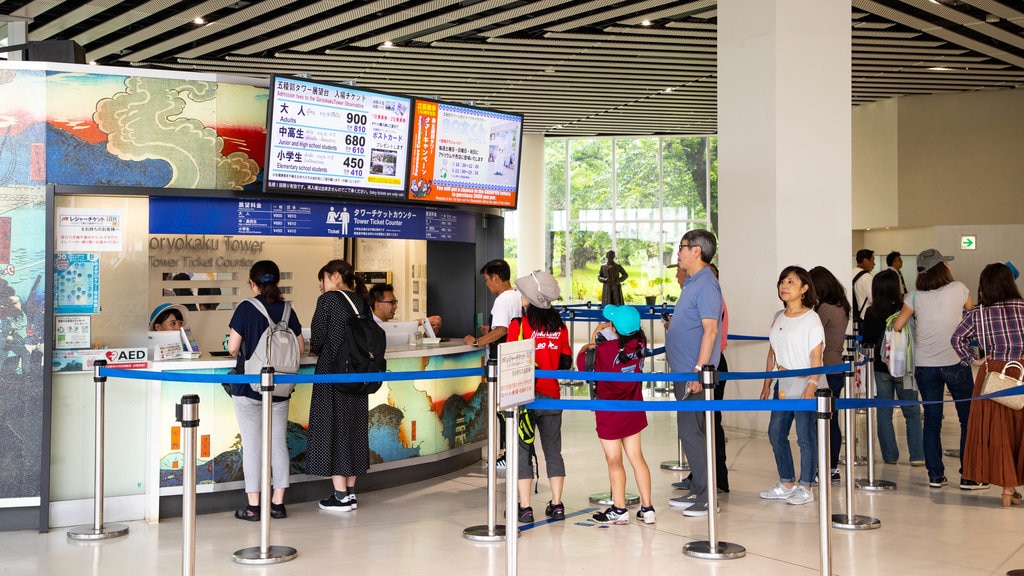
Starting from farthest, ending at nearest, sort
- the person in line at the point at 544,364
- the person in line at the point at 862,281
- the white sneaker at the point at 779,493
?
1. the person in line at the point at 862,281
2. the white sneaker at the point at 779,493
3. the person in line at the point at 544,364

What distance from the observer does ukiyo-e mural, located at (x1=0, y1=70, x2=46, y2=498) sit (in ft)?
19.5

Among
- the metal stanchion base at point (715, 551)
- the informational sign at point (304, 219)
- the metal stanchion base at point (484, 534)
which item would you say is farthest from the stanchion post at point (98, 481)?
the metal stanchion base at point (715, 551)

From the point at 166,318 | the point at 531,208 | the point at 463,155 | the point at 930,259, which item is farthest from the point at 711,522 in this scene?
the point at 531,208

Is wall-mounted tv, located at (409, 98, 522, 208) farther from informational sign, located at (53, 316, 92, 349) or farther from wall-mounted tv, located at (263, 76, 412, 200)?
informational sign, located at (53, 316, 92, 349)

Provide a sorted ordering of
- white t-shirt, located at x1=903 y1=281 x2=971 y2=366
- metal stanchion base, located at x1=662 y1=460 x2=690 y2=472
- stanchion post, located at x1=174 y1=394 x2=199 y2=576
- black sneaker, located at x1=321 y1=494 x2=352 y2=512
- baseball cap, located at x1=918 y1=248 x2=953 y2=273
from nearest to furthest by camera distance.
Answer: stanchion post, located at x1=174 y1=394 x2=199 y2=576
black sneaker, located at x1=321 y1=494 x2=352 y2=512
white t-shirt, located at x1=903 y1=281 x2=971 y2=366
baseball cap, located at x1=918 y1=248 x2=953 y2=273
metal stanchion base, located at x1=662 y1=460 x2=690 y2=472

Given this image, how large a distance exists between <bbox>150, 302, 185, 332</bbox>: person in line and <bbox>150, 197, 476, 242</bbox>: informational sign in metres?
1.12

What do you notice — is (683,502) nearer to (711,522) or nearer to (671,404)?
(711,522)

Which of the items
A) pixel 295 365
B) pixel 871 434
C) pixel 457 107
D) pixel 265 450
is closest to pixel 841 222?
pixel 871 434

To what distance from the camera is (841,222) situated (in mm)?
9570

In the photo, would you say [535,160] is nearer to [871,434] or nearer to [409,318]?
[409,318]

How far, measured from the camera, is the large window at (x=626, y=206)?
23.5 m

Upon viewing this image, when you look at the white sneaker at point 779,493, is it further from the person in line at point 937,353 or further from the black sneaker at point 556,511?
the black sneaker at point 556,511

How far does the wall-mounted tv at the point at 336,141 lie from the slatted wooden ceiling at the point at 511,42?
3.09m

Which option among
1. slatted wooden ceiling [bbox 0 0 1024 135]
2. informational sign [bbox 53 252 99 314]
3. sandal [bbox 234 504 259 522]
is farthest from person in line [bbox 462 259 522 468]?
slatted wooden ceiling [bbox 0 0 1024 135]
